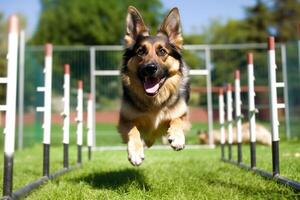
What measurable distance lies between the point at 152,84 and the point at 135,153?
36.9 inches

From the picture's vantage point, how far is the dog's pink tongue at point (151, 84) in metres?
4.90


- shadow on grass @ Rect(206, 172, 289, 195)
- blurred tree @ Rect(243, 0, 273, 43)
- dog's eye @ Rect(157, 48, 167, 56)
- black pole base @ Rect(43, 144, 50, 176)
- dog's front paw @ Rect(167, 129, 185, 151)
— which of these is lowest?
shadow on grass @ Rect(206, 172, 289, 195)

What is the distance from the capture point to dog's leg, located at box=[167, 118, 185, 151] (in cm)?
444

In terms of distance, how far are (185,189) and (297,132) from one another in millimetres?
10925

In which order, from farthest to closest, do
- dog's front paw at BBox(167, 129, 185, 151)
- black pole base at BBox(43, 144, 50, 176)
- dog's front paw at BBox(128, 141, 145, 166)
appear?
black pole base at BBox(43, 144, 50, 176)
dog's front paw at BBox(167, 129, 185, 151)
dog's front paw at BBox(128, 141, 145, 166)

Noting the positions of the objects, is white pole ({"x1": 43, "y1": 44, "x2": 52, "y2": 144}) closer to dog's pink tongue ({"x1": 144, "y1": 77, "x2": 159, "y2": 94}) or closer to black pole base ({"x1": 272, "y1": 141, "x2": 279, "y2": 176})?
dog's pink tongue ({"x1": 144, "y1": 77, "x2": 159, "y2": 94})

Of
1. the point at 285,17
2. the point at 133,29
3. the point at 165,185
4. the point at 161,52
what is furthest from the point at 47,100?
the point at 285,17

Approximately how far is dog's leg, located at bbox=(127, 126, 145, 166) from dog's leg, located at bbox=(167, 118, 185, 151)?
1.06ft

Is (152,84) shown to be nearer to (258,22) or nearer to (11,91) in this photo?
(11,91)

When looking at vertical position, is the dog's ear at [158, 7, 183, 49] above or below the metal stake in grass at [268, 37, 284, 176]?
above

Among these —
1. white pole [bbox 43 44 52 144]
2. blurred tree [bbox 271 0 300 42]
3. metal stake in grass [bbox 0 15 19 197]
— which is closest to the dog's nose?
white pole [bbox 43 44 52 144]

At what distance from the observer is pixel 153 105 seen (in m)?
5.08

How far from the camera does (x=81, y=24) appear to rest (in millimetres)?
47156

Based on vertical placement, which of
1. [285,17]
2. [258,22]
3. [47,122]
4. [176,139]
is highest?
[285,17]
